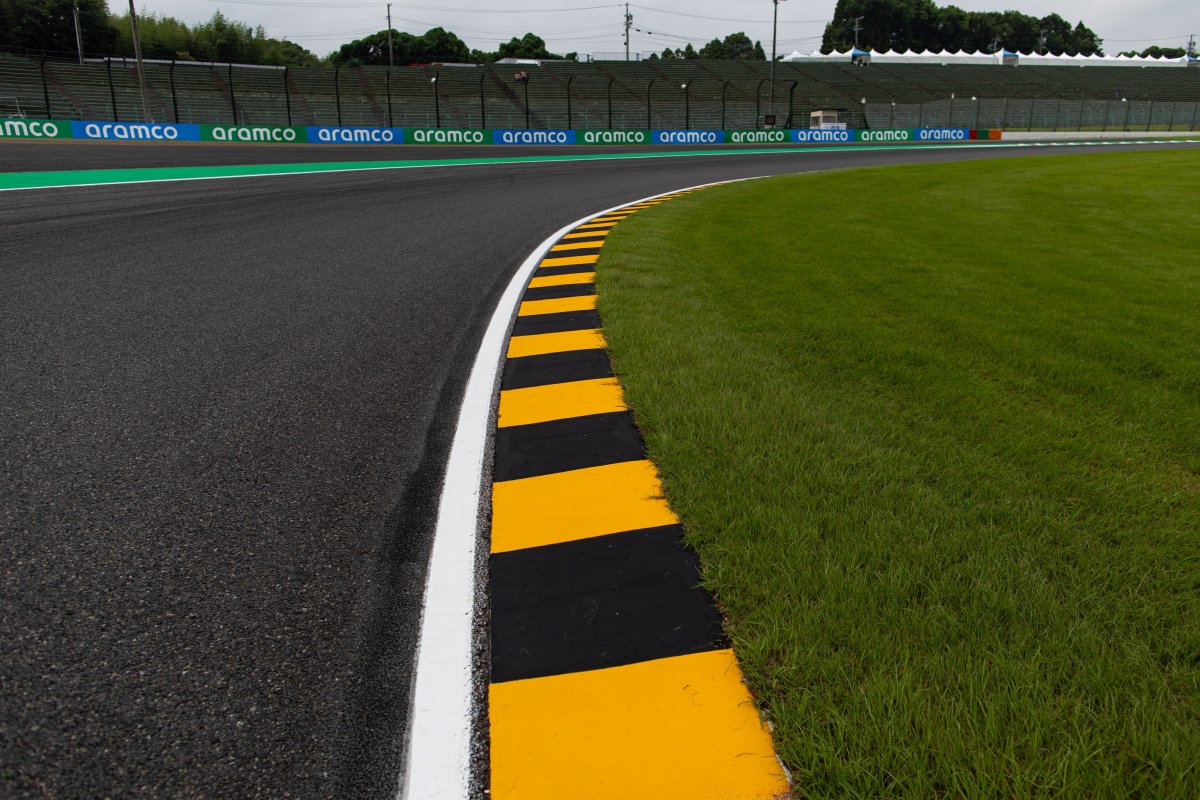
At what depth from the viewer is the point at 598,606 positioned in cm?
213

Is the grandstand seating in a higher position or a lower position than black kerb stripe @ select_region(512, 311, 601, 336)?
higher

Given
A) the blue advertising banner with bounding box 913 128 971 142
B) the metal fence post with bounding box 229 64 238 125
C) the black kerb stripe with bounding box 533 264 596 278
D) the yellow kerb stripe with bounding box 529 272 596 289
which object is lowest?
the yellow kerb stripe with bounding box 529 272 596 289

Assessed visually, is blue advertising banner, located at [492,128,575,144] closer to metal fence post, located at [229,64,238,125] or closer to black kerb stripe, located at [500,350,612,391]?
metal fence post, located at [229,64,238,125]

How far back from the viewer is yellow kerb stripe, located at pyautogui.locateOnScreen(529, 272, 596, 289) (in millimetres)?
6344

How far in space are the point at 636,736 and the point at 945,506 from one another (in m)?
1.39

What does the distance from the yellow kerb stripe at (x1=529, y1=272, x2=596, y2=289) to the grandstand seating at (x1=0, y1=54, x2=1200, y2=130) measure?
110 ft

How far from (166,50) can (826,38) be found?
344ft

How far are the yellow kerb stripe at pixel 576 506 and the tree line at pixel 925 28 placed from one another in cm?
13450

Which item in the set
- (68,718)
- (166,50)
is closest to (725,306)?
(68,718)

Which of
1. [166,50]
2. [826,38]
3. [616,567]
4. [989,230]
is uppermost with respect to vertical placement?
[826,38]

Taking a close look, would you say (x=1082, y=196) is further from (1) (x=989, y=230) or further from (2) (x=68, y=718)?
(2) (x=68, y=718)

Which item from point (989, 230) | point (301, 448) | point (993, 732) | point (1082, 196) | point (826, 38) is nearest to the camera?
point (993, 732)

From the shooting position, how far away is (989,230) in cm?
880

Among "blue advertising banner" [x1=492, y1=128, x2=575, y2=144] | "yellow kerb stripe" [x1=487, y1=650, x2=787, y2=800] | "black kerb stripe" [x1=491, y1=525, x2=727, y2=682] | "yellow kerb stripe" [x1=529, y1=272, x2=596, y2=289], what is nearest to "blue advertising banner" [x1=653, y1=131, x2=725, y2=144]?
"blue advertising banner" [x1=492, y1=128, x2=575, y2=144]
